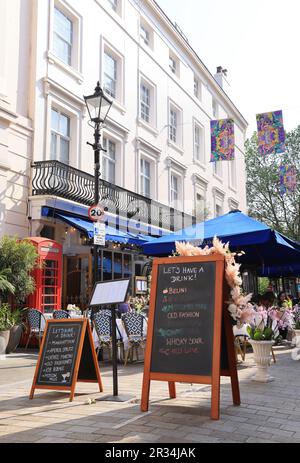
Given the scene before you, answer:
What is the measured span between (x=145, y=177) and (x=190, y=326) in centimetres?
1603

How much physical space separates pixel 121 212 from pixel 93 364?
11181 millimetres

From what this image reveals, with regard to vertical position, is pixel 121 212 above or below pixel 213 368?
above

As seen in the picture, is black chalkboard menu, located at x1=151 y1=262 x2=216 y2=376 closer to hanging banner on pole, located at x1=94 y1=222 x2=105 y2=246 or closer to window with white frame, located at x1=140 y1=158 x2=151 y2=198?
hanging banner on pole, located at x1=94 y1=222 x2=105 y2=246

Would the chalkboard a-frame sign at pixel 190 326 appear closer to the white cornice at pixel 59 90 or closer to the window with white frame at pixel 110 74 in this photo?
the white cornice at pixel 59 90

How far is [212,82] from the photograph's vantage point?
28.0 metres

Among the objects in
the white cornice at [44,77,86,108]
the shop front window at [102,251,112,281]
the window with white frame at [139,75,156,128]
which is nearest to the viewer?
the white cornice at [44,77,86,108]

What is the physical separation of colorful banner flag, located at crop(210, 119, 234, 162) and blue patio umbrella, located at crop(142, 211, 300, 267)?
9.67 m

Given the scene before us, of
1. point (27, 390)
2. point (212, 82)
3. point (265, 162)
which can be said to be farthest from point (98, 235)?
point (265, 162)

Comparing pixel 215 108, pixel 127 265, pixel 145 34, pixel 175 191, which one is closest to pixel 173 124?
pixel 175 191

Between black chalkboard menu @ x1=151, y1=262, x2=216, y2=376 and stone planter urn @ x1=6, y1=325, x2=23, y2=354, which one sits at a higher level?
black chalkboard menu @ x1=151, y1=262, x2=216, y2=376

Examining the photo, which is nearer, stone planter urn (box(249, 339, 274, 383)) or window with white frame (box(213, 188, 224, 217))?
stone planter urn (box(249, 339, 274, 383))

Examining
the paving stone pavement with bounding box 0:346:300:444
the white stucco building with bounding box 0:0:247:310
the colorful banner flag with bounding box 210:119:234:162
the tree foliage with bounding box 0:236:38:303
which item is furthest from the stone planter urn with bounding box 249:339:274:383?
the colorful banner flag with bounding box 210:119:234:162

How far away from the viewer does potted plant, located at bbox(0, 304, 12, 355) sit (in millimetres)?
10034

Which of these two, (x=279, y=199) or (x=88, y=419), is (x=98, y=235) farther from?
(x=279, y=199)
